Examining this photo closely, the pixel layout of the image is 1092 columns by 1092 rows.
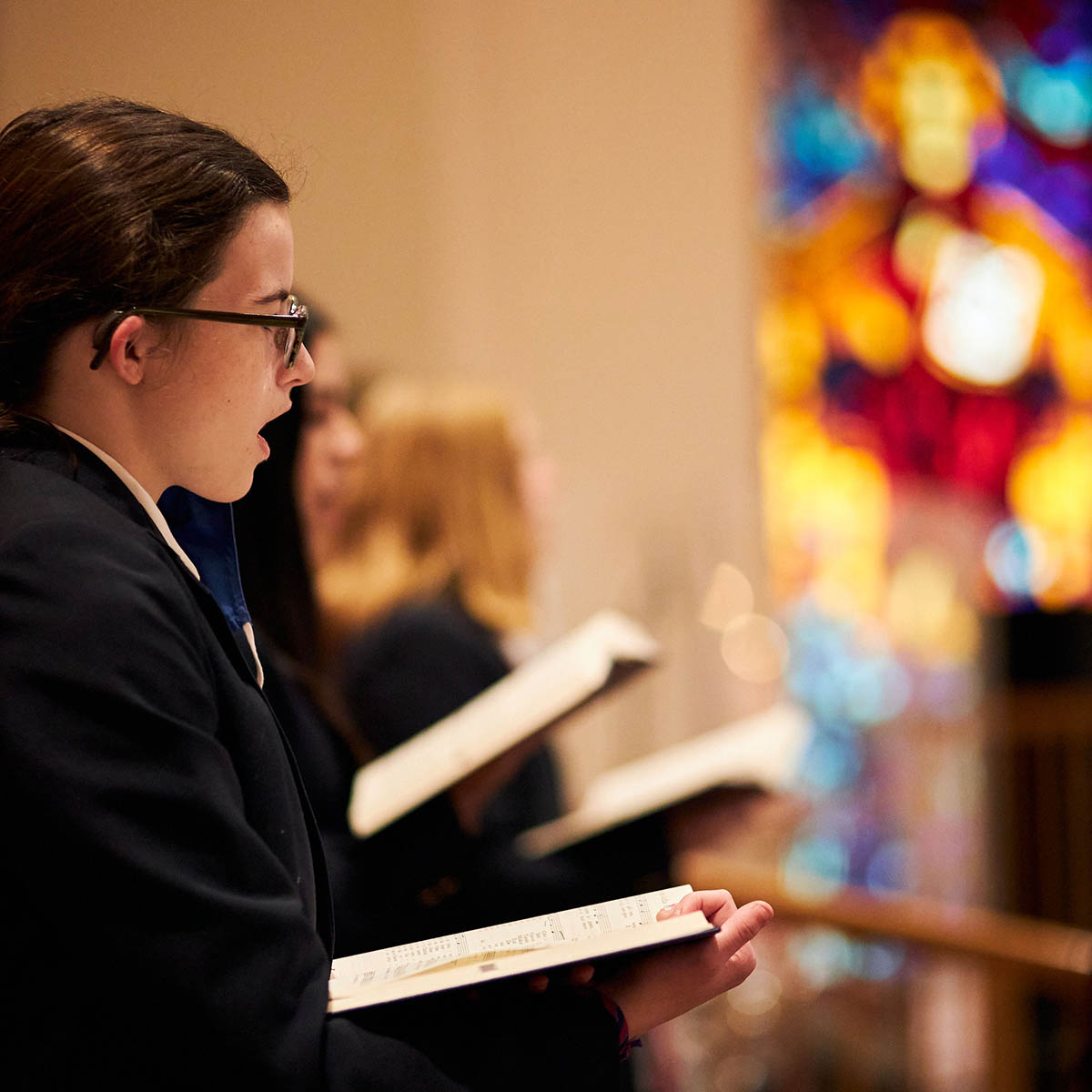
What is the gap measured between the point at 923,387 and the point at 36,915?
550 cm

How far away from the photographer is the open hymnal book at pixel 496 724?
156 cm

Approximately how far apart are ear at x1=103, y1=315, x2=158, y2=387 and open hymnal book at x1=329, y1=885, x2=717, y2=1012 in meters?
0.43

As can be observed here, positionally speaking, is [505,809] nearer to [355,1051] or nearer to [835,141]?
[355,1051]

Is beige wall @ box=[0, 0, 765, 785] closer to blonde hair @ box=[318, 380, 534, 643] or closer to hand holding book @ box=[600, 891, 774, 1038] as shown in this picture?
blonde hair @ box=[318, 380, 534, 643]

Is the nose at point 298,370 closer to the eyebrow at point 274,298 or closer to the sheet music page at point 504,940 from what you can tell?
the eyebrow at point 274,298

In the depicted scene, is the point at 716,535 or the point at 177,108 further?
the point at 716,535

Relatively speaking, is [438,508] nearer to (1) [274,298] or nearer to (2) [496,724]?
(2) [496,724]

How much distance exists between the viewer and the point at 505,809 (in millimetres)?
2357

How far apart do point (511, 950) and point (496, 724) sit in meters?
0.65

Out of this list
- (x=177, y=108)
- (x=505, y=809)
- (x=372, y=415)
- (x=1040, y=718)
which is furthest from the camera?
(x=1040, y=718)

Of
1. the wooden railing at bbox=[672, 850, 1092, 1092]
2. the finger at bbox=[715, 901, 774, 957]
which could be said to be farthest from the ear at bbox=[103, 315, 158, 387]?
the wooden railing at bbox=[672, 850, 1092, 1092]

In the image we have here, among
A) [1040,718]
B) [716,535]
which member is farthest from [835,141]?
[1040,718]

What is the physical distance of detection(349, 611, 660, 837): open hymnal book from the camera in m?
1.56

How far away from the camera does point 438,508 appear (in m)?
2.52
